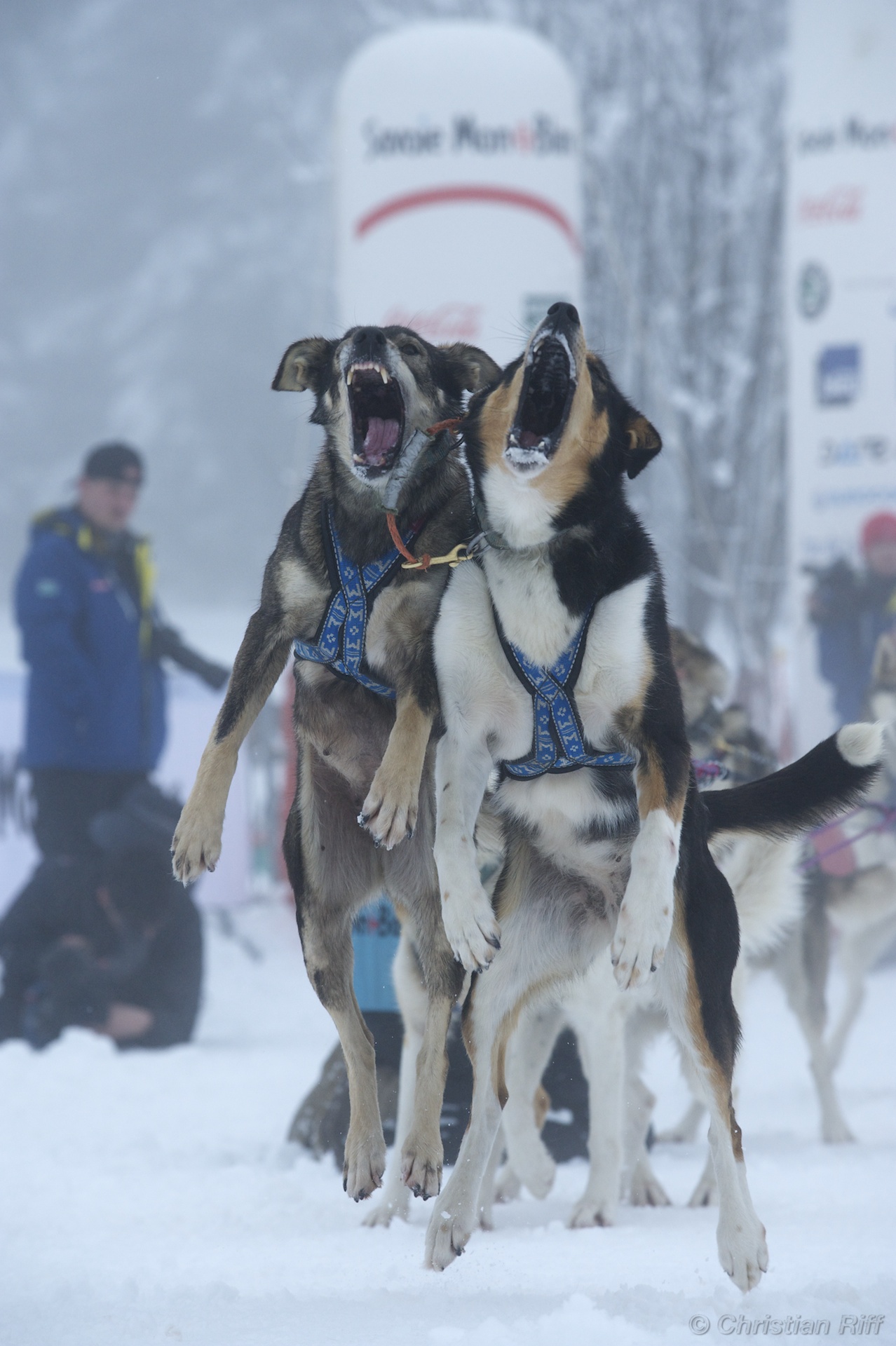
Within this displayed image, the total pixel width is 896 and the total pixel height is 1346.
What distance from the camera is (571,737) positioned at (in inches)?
91.1

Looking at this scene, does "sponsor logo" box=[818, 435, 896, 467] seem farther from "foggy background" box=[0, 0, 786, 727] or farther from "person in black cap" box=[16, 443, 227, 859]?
"foggy background" box=[0, 0, 786, 727]

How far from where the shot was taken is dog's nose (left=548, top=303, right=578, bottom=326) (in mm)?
2176

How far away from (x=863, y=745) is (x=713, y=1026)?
585 mm

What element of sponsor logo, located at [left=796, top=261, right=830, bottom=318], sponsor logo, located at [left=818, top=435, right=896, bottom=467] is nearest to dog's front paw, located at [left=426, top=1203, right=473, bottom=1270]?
sponsor logo, located at [left=818, top=435, right=896, bottom=467]

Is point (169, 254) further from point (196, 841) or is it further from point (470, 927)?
point (470, 927)

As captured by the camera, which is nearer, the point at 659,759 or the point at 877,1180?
the point at 659,759

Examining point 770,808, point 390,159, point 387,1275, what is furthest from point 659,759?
point 390,159

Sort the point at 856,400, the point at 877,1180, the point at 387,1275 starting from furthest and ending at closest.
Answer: the point at 856,400
the point at 877,1180
the point at 387,1275

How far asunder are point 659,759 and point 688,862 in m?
0.25

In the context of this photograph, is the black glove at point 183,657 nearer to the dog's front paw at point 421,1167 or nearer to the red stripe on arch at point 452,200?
the red stripe on arch at point 452,200

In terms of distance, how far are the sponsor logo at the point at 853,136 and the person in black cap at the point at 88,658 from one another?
5.02 meters

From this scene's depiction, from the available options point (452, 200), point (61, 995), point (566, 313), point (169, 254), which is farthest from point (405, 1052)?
point (169, 254)

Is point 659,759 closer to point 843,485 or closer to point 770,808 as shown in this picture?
point 770,808

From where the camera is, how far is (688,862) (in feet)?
7.80
